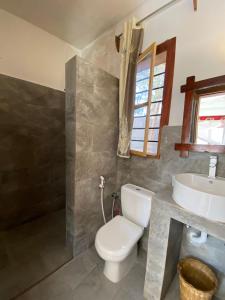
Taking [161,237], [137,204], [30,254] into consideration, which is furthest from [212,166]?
[30,254]

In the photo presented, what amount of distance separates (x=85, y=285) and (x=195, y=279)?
0.97 meters

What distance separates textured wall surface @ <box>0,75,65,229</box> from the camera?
186 centimetres

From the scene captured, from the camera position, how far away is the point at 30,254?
64.3 inches

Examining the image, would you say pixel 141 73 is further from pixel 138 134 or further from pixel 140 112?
pixel 138 134

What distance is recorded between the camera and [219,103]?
1236 millimetres

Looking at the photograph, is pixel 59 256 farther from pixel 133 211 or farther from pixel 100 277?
pixel 133 211

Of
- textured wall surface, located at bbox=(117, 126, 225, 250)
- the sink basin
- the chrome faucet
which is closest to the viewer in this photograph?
the sink basin

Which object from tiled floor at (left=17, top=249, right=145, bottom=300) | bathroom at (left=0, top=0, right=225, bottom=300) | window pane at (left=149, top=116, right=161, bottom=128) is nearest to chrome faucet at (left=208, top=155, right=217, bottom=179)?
bathroom at (left=0, top=0, right=225, bottom=300)

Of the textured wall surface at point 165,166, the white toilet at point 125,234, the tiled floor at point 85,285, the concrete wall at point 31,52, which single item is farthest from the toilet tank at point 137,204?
the concrete wall at point 31,52

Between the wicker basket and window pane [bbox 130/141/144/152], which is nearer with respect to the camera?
the wicker basket

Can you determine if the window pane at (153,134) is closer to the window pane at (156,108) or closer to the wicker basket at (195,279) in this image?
the window pane at (156,108)

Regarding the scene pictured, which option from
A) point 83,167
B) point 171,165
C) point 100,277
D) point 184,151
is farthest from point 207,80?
point 100,277

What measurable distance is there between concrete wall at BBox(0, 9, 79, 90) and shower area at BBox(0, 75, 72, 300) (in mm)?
256

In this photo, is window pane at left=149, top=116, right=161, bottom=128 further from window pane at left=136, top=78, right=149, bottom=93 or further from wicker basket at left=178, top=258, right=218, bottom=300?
wicker basket at left=178, top=258, right=218, bottom=300
